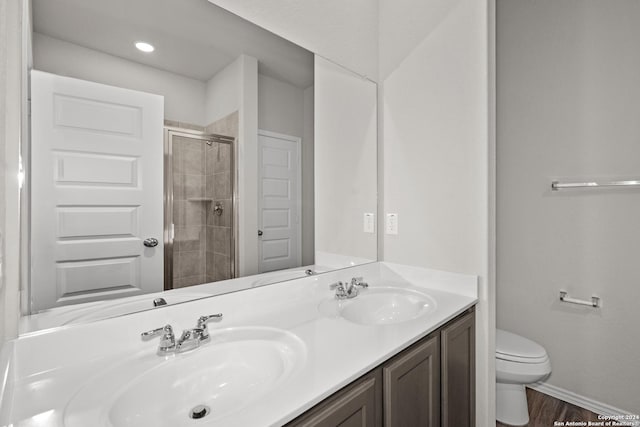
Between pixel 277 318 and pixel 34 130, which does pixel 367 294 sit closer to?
pixel 277 318

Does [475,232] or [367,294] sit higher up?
[475,232]

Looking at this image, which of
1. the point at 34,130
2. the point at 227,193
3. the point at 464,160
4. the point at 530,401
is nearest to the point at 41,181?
the point at 34,130

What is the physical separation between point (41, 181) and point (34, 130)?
130 millimetres

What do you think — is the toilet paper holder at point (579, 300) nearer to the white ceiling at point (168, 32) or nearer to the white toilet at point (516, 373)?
the white toilet at point (516, 373)

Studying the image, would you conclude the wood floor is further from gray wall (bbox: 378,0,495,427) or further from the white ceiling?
the white ceiling

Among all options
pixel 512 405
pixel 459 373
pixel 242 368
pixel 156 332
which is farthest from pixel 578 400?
pixel 156 332

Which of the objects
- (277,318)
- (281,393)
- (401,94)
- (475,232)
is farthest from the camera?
(401,94)

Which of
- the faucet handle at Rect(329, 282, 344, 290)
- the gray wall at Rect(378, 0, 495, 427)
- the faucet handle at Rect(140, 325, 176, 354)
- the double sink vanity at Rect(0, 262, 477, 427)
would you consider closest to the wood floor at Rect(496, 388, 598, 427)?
the gray wall at Rect(378, 0, 495, 427)

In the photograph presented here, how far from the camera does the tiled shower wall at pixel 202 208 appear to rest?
1.01 metres

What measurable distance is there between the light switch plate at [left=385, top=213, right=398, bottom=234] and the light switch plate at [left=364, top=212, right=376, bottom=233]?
0.25 ft

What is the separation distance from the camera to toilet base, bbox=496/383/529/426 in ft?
5.42

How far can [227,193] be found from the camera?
1142 millimetres

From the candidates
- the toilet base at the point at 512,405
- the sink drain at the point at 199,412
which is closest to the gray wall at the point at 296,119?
the sink drain at the point at 199,412

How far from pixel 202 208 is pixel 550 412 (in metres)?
2.20
